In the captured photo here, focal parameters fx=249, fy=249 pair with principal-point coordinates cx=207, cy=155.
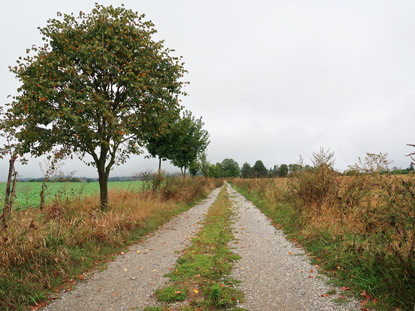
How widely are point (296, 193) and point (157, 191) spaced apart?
8223 millimetres

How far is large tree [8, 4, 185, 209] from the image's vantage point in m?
7.20

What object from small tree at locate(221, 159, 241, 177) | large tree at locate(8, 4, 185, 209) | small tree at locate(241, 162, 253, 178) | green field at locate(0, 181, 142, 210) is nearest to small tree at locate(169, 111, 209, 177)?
green field at locate(0, 181, 142, 210)

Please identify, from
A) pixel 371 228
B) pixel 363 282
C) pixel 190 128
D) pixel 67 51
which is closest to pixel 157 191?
pixel 190 128

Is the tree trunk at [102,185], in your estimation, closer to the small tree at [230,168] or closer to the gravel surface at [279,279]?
the gravel surface at [279,279]

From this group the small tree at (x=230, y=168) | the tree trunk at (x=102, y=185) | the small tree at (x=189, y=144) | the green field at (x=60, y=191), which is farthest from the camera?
the small tree at (x=230, y=168)

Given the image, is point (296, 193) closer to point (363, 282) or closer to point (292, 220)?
point (292, 220)

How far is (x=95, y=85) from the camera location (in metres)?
8.82

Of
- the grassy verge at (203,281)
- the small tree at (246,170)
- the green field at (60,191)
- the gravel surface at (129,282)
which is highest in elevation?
the small tree at (246,170)

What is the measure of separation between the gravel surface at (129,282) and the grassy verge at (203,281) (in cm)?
27

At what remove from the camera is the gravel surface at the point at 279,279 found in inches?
145

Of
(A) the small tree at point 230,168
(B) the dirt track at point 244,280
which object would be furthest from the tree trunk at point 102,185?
(A) the small tree at point 230,168

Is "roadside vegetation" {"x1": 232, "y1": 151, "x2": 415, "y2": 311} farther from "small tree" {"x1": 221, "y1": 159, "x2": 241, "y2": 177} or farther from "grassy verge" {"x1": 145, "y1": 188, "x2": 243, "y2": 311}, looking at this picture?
"small tree" {"x1": 221, "y1": 159, "x2": 241, "y2": 177}

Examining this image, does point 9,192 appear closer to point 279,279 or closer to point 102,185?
point 102,185

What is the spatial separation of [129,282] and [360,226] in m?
5.70
